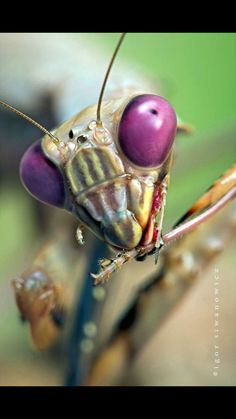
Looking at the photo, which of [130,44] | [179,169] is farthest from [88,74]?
[130,44]

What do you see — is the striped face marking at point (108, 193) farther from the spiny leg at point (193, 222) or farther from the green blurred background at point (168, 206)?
the green blurred background at point (168, 206)

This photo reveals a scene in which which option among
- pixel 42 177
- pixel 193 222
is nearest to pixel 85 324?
pixel 42 177

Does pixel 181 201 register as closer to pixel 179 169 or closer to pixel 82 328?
pixel 179 169

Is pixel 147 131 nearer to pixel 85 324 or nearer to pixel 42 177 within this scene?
pixel 42 177

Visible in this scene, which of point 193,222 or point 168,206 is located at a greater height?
point 193,222

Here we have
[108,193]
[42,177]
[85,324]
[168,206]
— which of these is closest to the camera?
[108,193]

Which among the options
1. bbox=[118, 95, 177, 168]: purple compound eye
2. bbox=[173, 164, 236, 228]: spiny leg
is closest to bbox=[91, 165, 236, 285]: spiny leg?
bbox=[173, 164, 236, 228]: spiny leg
